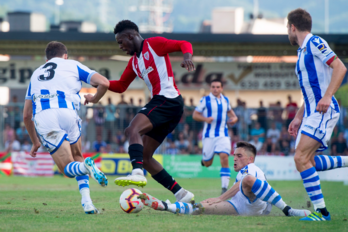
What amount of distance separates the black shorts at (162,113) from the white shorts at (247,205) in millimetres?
1323

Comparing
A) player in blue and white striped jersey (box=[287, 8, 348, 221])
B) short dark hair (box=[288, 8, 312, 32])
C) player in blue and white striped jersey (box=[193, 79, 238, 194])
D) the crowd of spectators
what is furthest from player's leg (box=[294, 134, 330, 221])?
the crowd of spectators

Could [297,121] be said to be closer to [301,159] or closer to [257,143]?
[301,159]

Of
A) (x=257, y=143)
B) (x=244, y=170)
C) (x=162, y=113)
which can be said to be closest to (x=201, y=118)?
(x=162, y=113)


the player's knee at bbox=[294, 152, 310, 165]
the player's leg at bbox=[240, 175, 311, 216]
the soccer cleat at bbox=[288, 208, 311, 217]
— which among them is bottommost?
the soccer cleat at bbox=[288, 208, 311, 217]

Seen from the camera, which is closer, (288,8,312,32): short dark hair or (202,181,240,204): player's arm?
(288,8,312,32): short dark hair

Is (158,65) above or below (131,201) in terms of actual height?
above

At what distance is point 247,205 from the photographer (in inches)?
237

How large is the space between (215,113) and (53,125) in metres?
6.75

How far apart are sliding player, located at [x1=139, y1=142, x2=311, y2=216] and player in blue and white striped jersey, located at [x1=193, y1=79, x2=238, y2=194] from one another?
545cm

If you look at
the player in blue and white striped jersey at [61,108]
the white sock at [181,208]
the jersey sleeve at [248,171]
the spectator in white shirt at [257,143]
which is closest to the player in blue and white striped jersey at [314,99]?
the jersey sleeve at [248,171]

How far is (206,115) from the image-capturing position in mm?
12438

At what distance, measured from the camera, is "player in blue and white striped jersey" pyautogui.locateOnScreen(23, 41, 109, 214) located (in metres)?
6.10

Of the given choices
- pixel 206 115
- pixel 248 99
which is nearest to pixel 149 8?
pixel 248 99

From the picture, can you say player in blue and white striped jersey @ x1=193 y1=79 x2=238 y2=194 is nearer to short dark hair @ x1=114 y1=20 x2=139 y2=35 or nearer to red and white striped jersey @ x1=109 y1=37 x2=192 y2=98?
red and white striped jersey @ x1=109 y1=37 x2=192 y2=98
